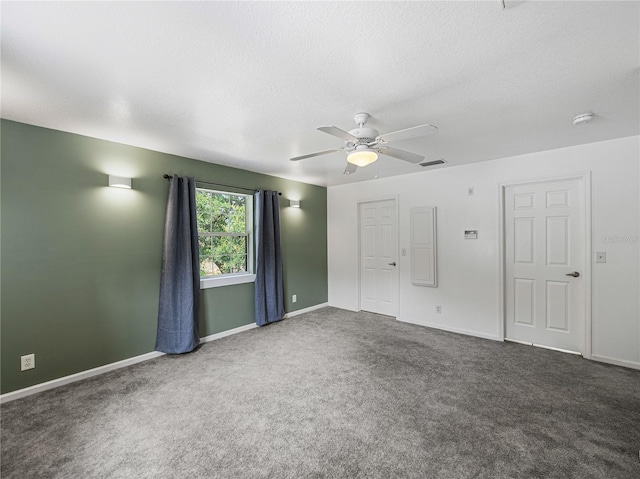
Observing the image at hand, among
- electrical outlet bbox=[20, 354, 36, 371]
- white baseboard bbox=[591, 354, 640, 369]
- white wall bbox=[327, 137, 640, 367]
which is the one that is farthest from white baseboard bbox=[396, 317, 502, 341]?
electrical outlet bbox=[20, 354, 36, 371]

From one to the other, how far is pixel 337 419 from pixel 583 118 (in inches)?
125

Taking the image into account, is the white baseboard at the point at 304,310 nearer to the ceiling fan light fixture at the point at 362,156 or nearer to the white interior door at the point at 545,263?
the white interior door at the point at 545,263

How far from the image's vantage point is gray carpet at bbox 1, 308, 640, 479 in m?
1.73

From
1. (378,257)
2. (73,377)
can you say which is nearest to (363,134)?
(378,257)

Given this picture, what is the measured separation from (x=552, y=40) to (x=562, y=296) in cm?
309

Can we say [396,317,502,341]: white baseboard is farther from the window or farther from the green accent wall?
the green accent wall

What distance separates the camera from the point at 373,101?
2.16 meters

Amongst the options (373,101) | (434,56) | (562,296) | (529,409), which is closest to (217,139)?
(373,101)

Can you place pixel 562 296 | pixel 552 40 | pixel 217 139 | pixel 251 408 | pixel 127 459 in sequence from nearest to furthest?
pixel 552 40, pixel 127 459, pixel 251 408, pixel 217 139, pixel 562 296

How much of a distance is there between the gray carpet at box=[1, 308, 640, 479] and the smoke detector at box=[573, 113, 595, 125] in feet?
7.70

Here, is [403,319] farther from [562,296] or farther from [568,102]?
[568,102]

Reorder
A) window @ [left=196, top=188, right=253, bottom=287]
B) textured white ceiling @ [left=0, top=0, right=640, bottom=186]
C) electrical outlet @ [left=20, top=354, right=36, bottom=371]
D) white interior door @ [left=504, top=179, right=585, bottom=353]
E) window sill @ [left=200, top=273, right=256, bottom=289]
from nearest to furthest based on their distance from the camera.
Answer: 1. textured white ceiling @ [left=0, top=0, right=640, bottom=186]
2. electrical outlet @ [left=20, top=354, right=36, bottom=371]
3. white interior door @ [left=504, top=179, right=585, bottom=353]
4. window sill @ [left=200, top=273, right=256, bottom=289]
5. window @ [left=196, top=188, right=253, bottom=287]

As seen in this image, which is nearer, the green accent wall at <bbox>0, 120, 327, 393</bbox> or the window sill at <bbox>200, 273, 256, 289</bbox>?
the green accent wall at <bbox>0, 120, 327, 393</bbox>

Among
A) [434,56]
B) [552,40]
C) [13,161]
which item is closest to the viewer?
[552,40]
